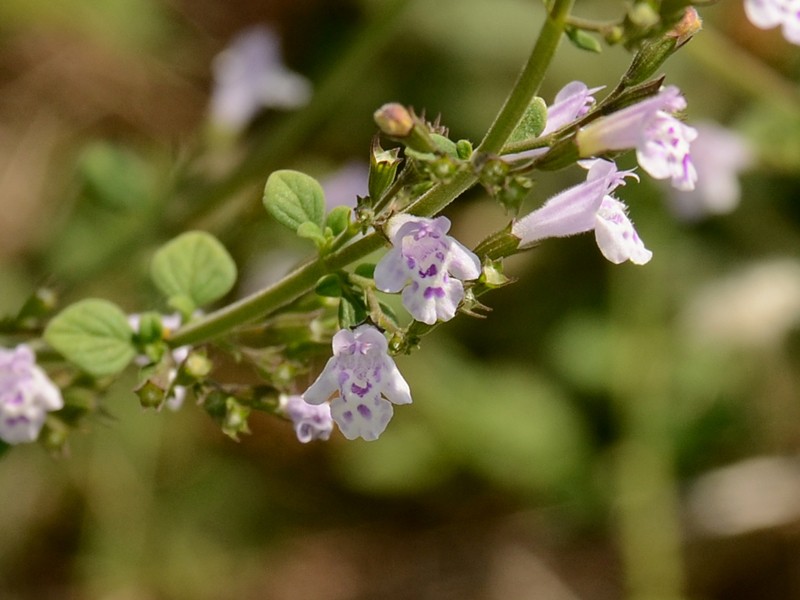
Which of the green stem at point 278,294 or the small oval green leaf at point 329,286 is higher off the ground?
the green stem at point 278,294

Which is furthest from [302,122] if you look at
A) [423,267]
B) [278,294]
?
[423,267]

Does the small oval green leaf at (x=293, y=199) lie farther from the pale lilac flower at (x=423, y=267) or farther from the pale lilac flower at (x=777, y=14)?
the pale lilac flower at (x=777, y=14)

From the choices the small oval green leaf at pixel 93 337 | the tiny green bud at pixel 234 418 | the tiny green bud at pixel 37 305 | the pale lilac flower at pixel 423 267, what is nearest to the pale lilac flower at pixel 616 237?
the pale lilac flower at pixel 423 267

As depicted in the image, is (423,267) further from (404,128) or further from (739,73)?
(739,73)

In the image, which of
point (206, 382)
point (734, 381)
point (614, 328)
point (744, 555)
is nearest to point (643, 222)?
point (614, 328)

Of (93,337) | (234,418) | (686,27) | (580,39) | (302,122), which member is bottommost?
(234,418)

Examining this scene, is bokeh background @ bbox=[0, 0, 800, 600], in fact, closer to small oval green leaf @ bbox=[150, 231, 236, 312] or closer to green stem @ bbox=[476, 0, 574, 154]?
small oval green leaf @ bbox=[150, 231, 236, 312]

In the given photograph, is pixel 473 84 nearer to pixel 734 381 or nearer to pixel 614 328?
pixel 614 328
